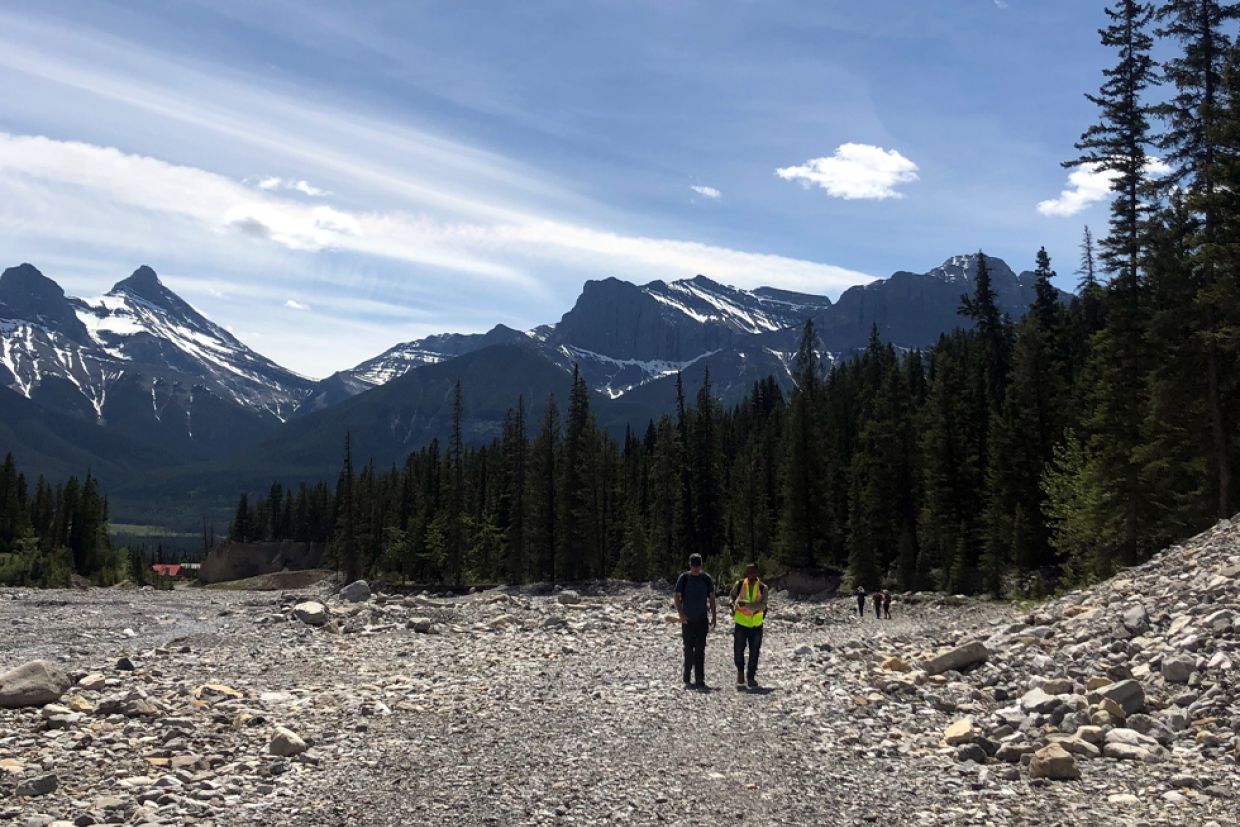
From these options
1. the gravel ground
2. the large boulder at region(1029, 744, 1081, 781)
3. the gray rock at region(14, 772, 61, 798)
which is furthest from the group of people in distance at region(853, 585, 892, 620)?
the gray rock at region(14, 772, 61, 798)

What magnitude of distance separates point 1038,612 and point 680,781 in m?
13.5

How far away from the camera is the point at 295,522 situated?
151 m

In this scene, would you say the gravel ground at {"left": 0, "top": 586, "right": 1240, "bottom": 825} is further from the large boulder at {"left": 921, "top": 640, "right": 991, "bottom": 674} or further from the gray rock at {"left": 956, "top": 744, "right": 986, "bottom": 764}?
the large boulder at {"left": 921, "top": 640, "right": 991, "bottom": 674}

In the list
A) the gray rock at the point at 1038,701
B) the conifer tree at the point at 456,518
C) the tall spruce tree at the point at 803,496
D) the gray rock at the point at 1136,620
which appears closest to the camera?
the gray rock at the point at 1038,701

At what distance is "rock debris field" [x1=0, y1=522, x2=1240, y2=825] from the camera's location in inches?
383

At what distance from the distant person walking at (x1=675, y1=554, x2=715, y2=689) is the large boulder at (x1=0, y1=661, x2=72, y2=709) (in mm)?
10855

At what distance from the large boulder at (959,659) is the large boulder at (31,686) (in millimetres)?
15023

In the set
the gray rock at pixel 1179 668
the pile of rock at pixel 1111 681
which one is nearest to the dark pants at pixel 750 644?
the pile of rock at pixel 1111 681

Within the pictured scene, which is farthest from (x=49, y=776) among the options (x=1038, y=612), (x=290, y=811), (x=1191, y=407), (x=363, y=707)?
(x=1191, y=407)

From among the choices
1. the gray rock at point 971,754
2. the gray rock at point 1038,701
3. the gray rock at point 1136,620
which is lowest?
the gray rock at point 971,754

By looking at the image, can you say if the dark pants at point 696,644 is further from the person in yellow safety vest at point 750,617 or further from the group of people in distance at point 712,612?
the person in yellow safety vest at point 750,617

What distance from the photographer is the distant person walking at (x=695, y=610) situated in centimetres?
1766

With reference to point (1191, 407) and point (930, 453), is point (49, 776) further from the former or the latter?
point (930, 453)

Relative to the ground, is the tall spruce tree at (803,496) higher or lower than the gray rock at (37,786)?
higher
